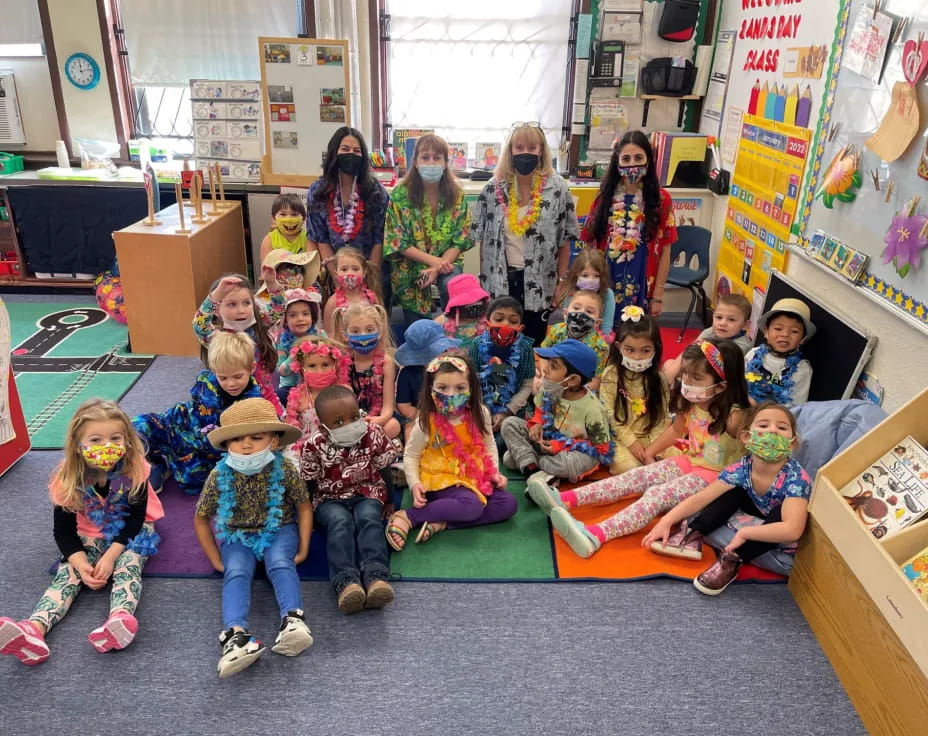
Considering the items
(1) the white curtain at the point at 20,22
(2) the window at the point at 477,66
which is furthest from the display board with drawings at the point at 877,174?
(1) the white curtain at the point at 20,22

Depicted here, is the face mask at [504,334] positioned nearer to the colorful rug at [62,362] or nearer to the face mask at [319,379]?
the face mask at [319,379]

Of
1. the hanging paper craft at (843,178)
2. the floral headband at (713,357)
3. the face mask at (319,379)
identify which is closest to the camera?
the floral headband at (713,357)

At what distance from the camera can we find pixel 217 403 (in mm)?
3004

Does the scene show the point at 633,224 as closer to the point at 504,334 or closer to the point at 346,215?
the point at 504,334

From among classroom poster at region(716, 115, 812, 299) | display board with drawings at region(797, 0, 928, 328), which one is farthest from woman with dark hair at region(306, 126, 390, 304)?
display board with drawings at region(797, 0, 928, 328)

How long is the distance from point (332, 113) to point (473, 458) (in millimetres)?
3397

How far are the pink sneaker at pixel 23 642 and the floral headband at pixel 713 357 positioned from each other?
2698mm

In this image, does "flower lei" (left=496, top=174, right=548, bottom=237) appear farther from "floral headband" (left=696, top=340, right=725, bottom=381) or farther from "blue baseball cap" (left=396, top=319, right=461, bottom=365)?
"floral headband" (left=696, top=340, right=725, bottom=381)

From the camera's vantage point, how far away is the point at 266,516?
2596mm

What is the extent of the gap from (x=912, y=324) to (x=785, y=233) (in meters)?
1.42

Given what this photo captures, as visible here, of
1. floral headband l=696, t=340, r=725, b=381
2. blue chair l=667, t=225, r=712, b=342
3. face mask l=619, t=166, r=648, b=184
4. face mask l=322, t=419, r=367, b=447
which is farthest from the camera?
blue chair l=667, t=225, r=712, b=342

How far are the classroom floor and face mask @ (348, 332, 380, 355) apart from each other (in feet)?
3.77

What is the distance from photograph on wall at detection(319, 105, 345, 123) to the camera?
5.23m

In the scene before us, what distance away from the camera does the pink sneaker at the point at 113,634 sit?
2264 mm
